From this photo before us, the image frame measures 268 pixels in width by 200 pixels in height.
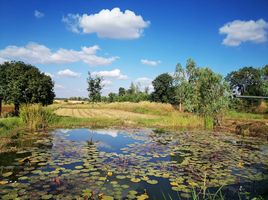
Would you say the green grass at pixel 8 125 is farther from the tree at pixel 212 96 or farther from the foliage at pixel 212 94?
the foliage at pixel 212 94

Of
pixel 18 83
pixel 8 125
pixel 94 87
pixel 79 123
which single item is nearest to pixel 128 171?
pixel 8 125

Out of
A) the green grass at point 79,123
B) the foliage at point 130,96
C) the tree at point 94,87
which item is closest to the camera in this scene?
the green grass at point 79,123

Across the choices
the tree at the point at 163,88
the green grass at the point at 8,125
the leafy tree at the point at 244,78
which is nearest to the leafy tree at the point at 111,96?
the tree at the point at 163,88

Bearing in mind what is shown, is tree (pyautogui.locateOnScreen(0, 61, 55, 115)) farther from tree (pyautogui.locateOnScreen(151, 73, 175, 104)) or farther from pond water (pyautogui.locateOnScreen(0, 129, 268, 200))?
tree (pyautogui.locateOnScreen(151, 73, 175, 104))

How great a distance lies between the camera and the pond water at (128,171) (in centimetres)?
543

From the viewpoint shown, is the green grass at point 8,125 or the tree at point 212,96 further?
the tree at point 212,96

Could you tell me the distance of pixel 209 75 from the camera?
20.1 metres

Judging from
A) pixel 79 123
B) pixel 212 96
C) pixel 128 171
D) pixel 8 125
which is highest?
pixel 212 96

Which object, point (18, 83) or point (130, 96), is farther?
point (130, 96)

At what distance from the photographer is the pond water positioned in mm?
5426

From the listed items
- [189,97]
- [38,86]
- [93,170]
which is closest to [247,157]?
[93,170]

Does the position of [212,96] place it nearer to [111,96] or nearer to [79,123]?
[79,123]

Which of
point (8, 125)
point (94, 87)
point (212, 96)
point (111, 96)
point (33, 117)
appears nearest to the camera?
point (8, 125)

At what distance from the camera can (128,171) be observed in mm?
6949
